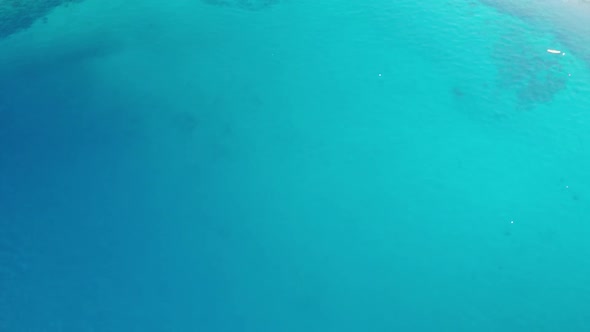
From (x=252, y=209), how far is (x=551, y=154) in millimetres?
10833

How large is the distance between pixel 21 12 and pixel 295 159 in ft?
52.6

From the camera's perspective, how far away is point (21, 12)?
20906mm

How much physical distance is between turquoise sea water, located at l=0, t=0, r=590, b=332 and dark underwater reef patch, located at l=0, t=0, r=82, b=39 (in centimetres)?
65

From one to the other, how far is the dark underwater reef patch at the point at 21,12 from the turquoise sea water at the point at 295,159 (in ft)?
2.12

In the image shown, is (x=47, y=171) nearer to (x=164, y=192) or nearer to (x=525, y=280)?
(x=164, y=192)

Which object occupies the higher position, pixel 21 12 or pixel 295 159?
pixel 21 12

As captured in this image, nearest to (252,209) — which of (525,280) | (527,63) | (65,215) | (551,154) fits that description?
(65,215)

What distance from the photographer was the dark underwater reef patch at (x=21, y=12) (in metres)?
20.1

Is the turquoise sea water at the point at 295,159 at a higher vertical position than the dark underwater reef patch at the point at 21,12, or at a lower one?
lower

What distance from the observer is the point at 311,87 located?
1783cm

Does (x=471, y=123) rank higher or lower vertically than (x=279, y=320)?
higher

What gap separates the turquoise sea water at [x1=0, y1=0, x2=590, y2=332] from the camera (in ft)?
40.8

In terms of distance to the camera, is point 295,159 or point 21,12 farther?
point 21,12

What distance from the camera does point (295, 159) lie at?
15531 mm
